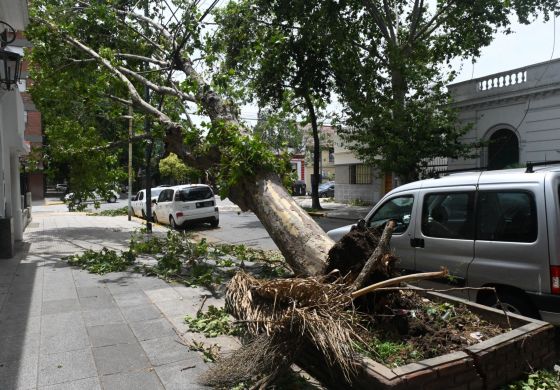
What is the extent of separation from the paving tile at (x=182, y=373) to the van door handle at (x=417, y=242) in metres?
3.09

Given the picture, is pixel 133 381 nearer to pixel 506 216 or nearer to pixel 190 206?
pixel 506 216

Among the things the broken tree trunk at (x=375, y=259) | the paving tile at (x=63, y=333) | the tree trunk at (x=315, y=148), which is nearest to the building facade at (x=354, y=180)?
the tree trunk at (x=315, y=148)

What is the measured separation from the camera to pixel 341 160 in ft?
101

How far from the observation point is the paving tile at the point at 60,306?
18.4 ft

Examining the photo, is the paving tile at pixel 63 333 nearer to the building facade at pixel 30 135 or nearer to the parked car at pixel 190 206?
the building facade at pixel 30 135

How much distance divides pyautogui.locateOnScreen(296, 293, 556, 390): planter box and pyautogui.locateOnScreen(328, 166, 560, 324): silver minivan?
0.86 m

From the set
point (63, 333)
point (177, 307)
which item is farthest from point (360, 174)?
point (63, 333)

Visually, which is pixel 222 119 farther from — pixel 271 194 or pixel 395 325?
pixel 395 325

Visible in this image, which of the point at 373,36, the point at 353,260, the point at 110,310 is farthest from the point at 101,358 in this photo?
the point at 373,36

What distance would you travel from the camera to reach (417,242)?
19.0ft

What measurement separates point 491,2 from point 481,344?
50.6ft

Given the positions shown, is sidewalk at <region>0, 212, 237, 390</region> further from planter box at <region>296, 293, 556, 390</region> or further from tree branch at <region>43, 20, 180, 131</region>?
tree branch at <region>43, 20, 180, 131</region>

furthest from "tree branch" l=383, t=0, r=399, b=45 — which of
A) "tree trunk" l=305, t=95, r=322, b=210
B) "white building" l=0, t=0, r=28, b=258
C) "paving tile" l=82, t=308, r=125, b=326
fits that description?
"paving tile" l=82, t=308, r=125, b=326

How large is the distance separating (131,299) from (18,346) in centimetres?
183
